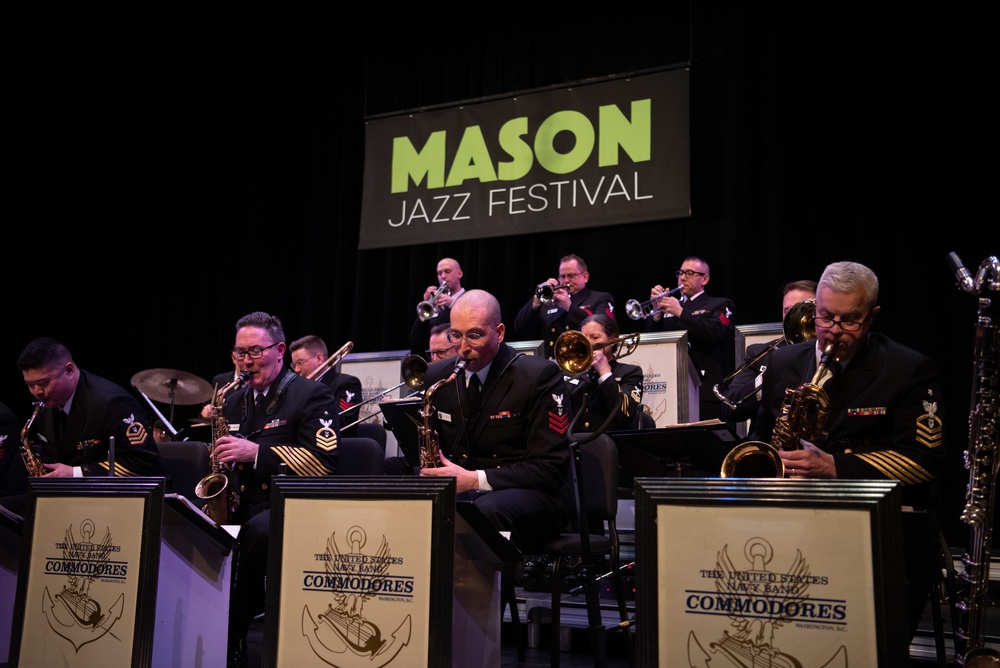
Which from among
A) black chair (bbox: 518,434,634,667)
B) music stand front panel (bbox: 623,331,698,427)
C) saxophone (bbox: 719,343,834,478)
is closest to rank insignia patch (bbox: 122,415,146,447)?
black chair (bbox: 518,434,634,667)

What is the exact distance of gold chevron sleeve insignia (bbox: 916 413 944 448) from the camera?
3.24m

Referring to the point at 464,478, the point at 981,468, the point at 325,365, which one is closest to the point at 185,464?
the point at 464,478

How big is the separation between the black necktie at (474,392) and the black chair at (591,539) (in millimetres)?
515

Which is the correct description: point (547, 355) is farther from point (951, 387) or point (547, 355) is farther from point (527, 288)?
point (951, 387)

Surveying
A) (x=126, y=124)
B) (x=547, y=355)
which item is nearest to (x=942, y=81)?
(x=547, y=355)

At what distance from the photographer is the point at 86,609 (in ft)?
10.4

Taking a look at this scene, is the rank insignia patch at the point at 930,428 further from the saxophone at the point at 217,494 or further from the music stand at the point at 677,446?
the saxophone at the point at 217,494

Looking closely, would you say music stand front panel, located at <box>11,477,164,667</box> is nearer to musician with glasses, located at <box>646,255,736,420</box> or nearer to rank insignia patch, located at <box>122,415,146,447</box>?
rank insignia patch, located at <box>122,415,146,447</box>

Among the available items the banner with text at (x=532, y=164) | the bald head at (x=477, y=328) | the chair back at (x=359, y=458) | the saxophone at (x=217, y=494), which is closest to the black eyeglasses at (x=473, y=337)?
the bald head at (x=477, y=328)

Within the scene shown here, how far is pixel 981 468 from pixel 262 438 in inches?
129

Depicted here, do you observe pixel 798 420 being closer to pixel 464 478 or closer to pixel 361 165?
pixel 464 478

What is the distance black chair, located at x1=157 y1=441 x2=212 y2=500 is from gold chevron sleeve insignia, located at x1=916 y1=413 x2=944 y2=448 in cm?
335

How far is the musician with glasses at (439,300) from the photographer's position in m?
8.41

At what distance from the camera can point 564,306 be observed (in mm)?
7891
